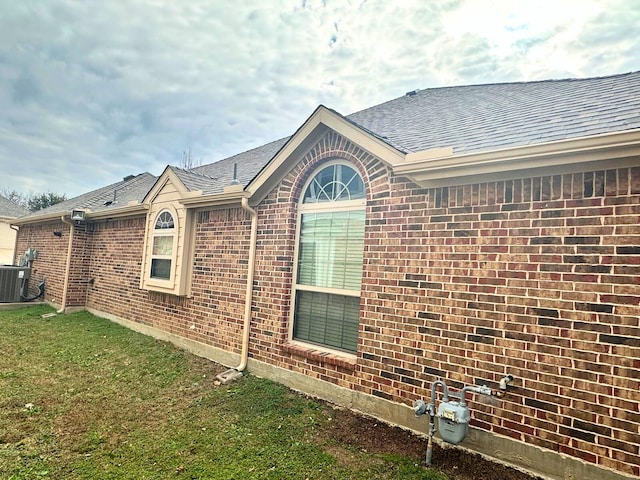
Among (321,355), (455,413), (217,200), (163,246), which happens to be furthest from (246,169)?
(455,413)

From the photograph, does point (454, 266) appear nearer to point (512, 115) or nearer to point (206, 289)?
point (512, 115)

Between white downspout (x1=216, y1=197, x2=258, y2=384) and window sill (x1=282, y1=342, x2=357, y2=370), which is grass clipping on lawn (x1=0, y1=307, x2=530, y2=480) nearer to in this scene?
white downspout (x1=216, y1=197, x2=258, y2=384)

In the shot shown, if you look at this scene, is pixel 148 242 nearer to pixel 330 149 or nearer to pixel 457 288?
pixel 330 149

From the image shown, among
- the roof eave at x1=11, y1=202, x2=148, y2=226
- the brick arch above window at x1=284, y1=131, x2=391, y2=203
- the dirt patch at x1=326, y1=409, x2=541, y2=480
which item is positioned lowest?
the dirt patch at x1=326, y1=409, x2=541, y2=480

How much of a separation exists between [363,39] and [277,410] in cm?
795

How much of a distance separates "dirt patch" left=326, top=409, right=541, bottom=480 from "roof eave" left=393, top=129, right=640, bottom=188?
2.74m

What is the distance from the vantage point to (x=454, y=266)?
11.8 feet

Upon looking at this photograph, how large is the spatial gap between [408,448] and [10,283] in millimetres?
13940

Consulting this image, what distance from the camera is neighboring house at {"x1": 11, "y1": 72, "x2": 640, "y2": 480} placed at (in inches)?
110

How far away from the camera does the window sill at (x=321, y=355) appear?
14.2 ft

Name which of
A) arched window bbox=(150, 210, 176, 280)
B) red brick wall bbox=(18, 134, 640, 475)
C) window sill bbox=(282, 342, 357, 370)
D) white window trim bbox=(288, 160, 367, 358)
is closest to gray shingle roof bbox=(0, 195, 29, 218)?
arched window bbox=(150, 210, 176, 280)

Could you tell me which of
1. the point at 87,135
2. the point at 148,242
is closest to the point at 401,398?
the point at 148,242

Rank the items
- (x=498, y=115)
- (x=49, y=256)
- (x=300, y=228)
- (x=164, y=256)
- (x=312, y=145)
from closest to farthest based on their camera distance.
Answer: (x=498, y=115), (x=312, y=145), (x=300, y=228), (x=164, y=256), (x=49, y=256)

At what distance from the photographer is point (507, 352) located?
10.5 feet
